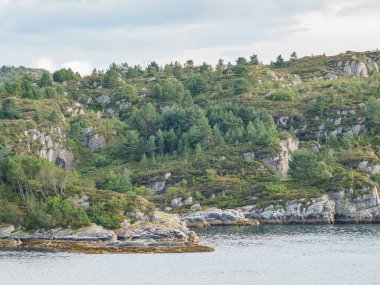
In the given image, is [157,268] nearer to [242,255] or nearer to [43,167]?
[242,255]

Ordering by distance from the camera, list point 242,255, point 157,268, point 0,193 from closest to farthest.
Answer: point 157,268 < point 242,255 < point 0,193

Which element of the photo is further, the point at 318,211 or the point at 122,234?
the point at 318,211

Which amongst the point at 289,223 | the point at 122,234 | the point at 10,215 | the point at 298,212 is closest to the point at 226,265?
the point at 122,234

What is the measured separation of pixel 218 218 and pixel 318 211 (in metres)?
23.0

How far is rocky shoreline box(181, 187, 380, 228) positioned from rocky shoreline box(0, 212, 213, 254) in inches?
1572

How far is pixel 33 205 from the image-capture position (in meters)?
151

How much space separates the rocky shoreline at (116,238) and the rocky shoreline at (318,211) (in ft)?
131

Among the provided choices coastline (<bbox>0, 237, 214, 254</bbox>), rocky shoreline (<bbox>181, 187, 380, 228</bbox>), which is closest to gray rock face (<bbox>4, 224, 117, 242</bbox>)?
coastline (<bbox>0, 237, 214, 254</bbox>)

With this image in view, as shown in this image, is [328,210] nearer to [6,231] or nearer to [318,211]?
[318,211]

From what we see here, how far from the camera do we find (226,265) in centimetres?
12212

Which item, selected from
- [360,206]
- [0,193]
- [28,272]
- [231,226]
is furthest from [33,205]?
[360,206]

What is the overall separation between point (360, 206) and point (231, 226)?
31.2 m

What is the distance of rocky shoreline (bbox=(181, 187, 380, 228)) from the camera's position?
627 feet

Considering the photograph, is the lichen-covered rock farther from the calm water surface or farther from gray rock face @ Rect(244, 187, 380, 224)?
the calm water surface
